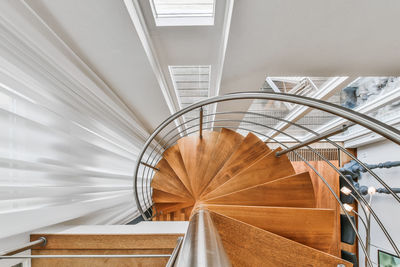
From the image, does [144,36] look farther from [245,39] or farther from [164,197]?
[164,197]

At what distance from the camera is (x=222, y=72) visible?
183 cm

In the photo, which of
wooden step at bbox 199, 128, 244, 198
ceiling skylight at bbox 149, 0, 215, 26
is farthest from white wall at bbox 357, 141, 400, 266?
ceiling skylight at bbox 149, 0, 215, 26

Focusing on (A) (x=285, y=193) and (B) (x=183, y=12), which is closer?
(B) (x=183, y=12)

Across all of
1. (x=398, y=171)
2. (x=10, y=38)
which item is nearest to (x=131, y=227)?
(x=10, y=38)

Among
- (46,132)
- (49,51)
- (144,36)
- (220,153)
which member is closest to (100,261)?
(46,132)

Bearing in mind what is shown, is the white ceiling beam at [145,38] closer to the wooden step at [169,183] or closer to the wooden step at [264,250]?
the wooden step at [169,183]

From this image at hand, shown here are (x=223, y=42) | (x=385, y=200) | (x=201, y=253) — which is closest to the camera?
(x=201, y=253)

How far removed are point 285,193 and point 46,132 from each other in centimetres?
177

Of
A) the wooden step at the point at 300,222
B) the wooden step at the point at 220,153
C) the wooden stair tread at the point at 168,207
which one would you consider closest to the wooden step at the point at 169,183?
the wooden stair tread at the point at 168,207

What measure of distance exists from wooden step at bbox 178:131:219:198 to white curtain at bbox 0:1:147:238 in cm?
91

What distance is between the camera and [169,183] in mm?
2645

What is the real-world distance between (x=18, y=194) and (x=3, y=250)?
247 millimetres

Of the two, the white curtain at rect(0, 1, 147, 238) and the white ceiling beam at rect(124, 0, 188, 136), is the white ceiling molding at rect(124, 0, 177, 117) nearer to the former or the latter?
the white ceiling beam at rect(124, 0, 188, 136)

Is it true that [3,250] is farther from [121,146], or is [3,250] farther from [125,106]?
[125,106]
